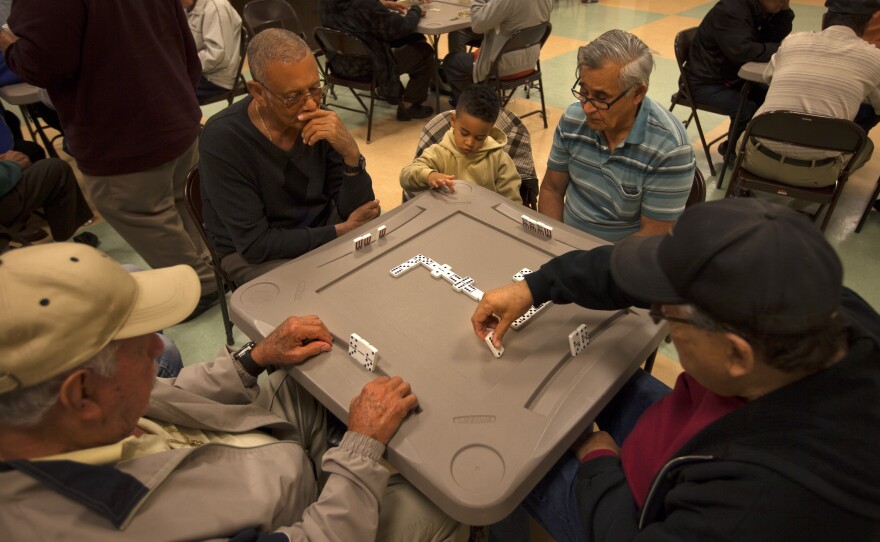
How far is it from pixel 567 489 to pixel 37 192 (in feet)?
9.71

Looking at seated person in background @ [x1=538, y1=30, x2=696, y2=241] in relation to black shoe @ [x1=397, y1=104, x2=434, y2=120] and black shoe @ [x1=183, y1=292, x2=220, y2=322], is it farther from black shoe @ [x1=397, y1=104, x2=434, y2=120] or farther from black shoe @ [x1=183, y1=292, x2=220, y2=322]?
black shoe @ [x1=397, y1=104, x2=434, y2=120]

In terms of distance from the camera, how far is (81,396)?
91 cm

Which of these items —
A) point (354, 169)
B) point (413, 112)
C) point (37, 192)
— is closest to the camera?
point (354, 169)

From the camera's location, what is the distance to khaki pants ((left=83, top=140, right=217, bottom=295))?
248 centimetres

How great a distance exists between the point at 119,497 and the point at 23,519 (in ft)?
0.43

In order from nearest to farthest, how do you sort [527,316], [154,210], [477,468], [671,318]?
[671,318]
[477,468]
[527,316]
[154,210]

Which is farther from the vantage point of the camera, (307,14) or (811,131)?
(307,14)

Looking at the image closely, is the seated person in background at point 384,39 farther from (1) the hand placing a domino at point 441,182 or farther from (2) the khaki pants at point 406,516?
(2) the khaki pants at point 406,516

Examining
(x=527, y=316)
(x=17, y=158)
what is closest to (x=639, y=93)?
(x=527, y=316)

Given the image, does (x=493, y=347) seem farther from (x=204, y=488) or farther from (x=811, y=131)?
(x=811, y=131)

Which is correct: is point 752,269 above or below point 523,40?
above

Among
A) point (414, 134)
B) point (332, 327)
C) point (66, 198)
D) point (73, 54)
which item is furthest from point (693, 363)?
point (414, 134)

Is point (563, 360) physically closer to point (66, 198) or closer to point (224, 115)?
Answer: point (224, 115)

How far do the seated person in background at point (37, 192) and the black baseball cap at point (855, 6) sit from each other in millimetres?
4377
